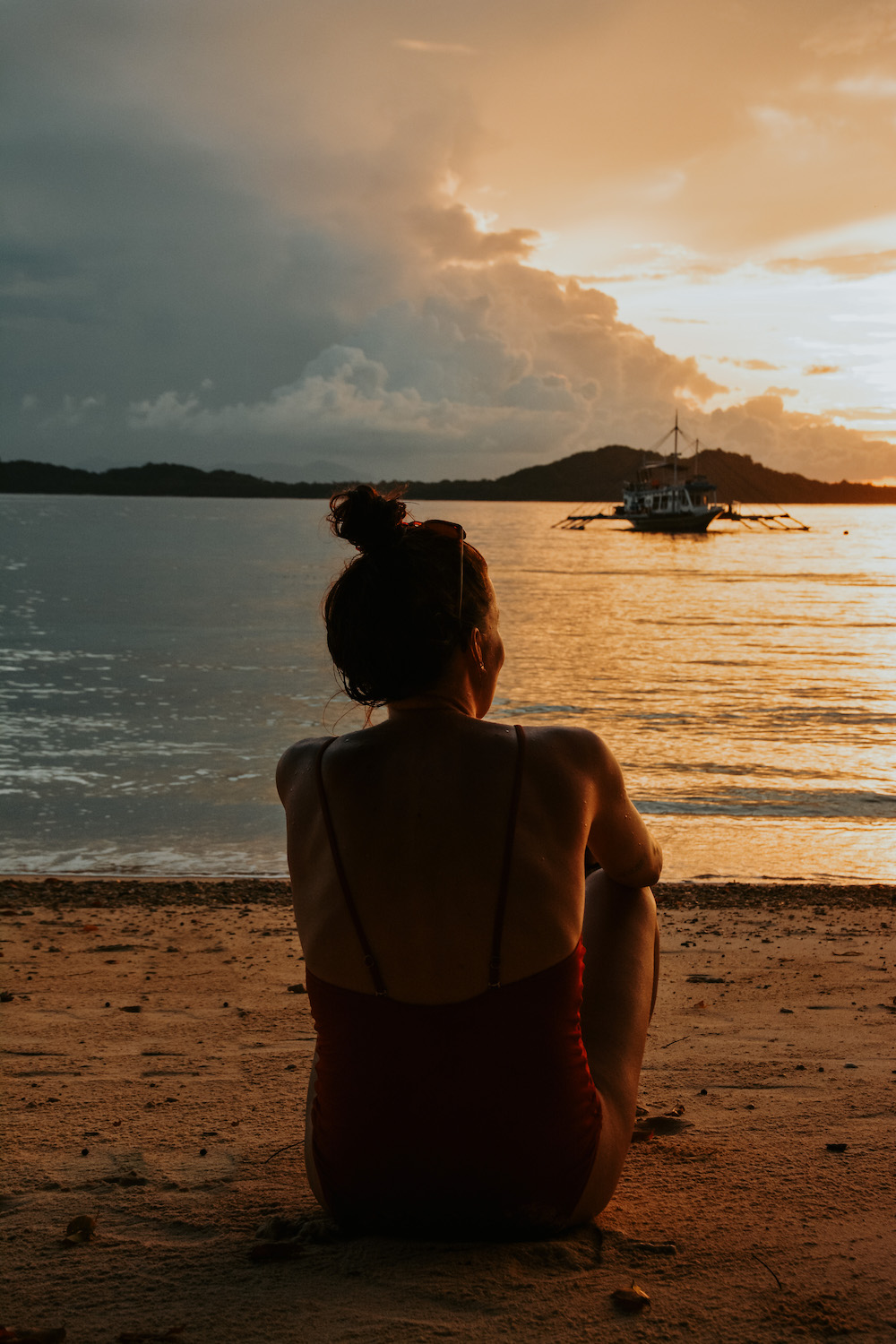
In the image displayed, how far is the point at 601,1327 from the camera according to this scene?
1.79 m

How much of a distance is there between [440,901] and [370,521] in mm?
629

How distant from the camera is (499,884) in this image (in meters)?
1.79

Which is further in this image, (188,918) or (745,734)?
(745,734)

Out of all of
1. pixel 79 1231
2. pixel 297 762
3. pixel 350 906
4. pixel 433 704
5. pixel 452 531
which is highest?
pixel 452 531

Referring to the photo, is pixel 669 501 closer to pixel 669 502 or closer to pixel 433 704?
pixel 669 502

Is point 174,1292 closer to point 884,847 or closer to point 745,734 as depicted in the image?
point 884,847

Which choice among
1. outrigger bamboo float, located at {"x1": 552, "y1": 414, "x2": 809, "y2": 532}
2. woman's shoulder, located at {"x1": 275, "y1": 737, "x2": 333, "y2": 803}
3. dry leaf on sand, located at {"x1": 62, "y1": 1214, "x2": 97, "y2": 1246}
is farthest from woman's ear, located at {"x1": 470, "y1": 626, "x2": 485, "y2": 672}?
outrigger bamboo float, located at {"x1": 552, "y1": 414, "x2": 809, "y2": 532}

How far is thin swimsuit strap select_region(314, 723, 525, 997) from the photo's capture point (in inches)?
70.6

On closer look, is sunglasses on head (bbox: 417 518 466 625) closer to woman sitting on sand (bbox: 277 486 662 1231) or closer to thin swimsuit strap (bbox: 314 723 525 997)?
woman sitting on sand (bbox: 277 486 662 1231)

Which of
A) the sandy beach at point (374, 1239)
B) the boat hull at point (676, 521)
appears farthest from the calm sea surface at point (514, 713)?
the boat hull at point (676, 521)

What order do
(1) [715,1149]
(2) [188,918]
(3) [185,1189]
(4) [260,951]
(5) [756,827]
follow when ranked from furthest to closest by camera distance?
(5) [756,827]
(2) [188,918]
(4) [260,951]
(1) [715,1149]
(3) [185,1189]

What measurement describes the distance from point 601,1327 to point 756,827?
7260mm

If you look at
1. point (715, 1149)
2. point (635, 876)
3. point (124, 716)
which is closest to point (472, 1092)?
point (635, 876)

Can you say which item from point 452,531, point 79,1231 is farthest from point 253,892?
point 452,531
